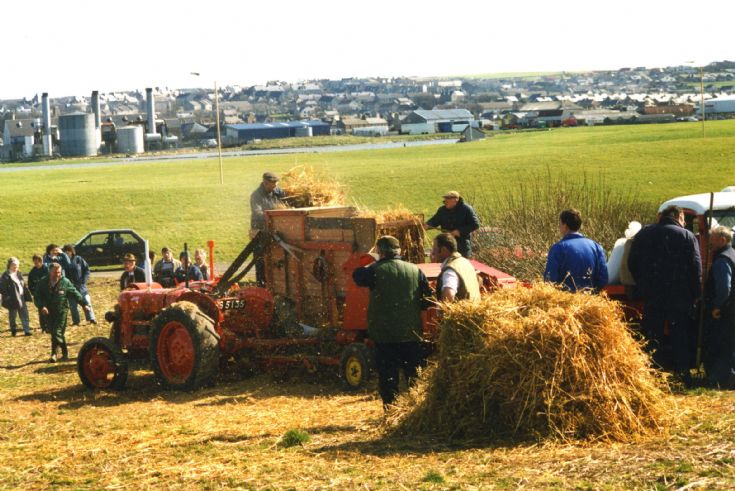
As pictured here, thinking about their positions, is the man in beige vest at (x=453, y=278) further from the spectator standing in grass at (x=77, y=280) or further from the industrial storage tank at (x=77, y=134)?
the industrial storage tank at (x=77, y=134)

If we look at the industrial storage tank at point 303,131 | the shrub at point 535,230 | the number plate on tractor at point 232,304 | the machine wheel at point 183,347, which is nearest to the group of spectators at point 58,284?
the number plate on tractor at point 232,304

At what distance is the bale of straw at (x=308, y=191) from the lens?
14992 mm

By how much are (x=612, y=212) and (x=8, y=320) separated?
39.0 ft

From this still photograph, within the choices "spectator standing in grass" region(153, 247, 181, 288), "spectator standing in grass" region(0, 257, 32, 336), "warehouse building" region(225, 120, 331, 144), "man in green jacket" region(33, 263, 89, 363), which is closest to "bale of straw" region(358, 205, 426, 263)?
"man in green jacket" region(33, 263, 89, 363)

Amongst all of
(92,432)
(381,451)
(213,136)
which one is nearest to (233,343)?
(92,432)

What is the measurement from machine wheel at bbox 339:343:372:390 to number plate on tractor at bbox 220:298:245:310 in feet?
6.66

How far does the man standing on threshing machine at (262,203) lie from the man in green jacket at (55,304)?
4204 millimetres

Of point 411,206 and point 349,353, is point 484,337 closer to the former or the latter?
point 349,353

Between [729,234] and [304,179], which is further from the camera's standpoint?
[304,179]

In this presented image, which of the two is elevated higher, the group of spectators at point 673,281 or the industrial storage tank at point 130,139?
the group of spectators at point 673,281

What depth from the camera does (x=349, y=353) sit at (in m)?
12.6

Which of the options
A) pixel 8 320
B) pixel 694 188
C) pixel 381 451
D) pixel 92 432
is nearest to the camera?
pixel 381 451

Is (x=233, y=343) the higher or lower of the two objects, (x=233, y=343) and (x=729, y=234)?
the lower

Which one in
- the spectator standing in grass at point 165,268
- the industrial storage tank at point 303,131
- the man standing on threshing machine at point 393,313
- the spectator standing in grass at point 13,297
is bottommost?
the industrial storage tank at point 303,131
